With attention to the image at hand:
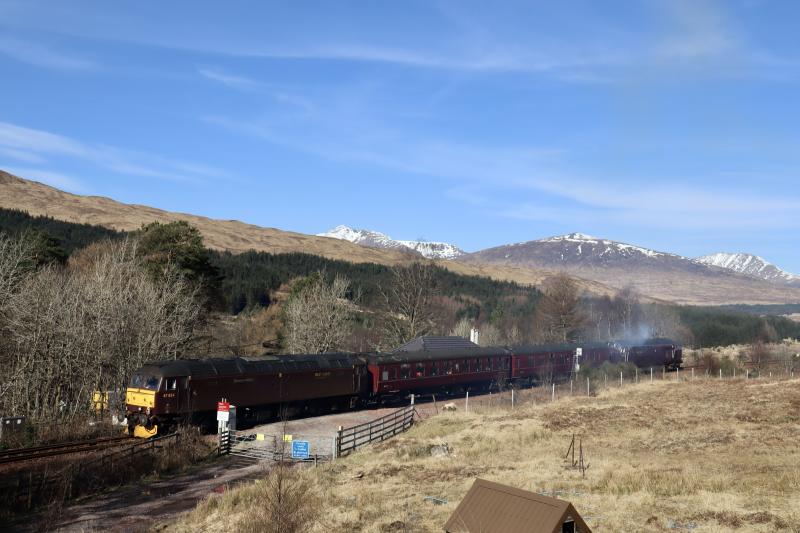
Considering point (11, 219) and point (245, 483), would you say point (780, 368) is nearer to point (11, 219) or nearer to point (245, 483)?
point (245, 483)

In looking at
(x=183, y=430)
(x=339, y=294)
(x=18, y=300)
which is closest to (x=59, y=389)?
(x=18, y=300)

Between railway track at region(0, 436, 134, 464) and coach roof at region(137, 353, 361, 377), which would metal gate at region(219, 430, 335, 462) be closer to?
coach roof at region(137, 353, 361, 377)

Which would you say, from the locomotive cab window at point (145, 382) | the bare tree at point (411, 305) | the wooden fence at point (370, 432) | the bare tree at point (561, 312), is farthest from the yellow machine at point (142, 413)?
the bare tree at point (561, 312)

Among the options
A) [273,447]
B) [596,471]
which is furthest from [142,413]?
[596,471]

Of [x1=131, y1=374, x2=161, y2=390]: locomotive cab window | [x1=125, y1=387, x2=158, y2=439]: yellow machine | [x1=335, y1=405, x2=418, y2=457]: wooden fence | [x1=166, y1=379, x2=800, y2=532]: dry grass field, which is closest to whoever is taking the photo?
[x1=166, y1=379, x2=800, y2=532]: dry grass field

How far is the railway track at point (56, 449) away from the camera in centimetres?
2550

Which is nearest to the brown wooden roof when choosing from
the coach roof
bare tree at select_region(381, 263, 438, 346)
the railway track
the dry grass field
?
the dry grass field

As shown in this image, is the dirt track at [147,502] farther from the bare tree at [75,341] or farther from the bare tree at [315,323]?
the bare tree at [315,323]

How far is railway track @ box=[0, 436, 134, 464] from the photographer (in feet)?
83.7

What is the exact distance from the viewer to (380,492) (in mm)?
22562

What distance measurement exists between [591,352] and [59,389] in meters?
49.0

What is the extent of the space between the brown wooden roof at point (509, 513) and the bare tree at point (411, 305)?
53918 millimetres

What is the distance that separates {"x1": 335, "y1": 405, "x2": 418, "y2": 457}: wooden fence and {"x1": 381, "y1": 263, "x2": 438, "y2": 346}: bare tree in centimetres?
2729

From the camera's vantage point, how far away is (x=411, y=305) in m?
68.4
